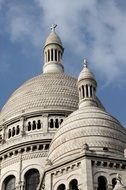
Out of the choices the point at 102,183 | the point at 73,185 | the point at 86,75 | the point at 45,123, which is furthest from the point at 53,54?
the point at 102,183

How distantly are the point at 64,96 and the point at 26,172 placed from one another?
839cm

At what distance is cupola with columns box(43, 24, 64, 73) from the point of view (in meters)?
57.4

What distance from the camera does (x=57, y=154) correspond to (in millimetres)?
38188

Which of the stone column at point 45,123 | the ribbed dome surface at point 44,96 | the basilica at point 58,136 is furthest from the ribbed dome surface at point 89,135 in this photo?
the ribbed dome surface at point 44,96

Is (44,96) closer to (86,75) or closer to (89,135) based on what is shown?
(86,75)

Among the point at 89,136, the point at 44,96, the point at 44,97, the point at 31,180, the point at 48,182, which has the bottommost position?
the point at 48,182

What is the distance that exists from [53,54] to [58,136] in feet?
65.5

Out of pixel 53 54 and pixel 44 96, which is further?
pixel 53 54

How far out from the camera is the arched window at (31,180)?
4619cm

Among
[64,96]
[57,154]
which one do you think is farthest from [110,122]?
[64,96]

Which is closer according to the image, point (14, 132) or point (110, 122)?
point (110, 122)

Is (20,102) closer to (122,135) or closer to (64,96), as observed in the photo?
(64,96)

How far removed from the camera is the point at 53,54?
58.3 meters

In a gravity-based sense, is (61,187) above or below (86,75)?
below
